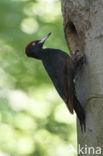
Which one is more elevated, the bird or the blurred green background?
the bird

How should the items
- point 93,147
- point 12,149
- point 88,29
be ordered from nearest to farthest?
point 93,147
point 88,29
point 12,149

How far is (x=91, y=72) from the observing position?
2816 millimetres

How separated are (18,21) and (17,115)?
124 cm

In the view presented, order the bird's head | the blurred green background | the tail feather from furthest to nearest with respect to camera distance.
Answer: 1. the blurred green background
2. the bird's head
3. the tail feather

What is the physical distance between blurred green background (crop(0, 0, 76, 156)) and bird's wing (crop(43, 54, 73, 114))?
90 cm

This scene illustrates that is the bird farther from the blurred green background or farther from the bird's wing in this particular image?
the blurred green background

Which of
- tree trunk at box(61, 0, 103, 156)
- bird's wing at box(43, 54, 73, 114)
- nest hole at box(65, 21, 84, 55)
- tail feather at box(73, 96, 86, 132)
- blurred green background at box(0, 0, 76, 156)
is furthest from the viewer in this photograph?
blurred green background at box(0, 0, 76, 156)

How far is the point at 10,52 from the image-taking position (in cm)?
440

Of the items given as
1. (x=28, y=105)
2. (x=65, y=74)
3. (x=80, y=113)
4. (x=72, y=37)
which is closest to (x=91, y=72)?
(x=80, y=113)

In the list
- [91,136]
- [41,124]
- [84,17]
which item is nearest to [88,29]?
[84,17]

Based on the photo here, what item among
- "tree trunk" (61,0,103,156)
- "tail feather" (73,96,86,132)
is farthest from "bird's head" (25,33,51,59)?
"tail feather" (73,96,86,132)

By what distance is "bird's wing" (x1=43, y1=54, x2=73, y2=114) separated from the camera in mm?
3026

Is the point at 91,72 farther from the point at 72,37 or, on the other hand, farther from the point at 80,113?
the point at 72,37

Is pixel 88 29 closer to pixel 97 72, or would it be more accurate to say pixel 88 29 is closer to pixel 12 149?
pixel 97 72
